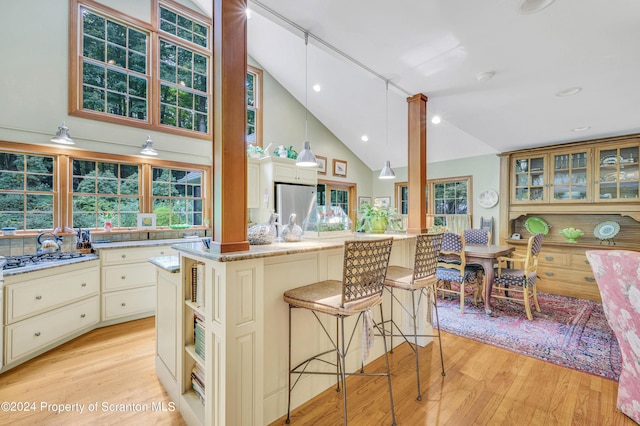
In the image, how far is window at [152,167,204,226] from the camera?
4.12 meters

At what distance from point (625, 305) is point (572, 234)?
3339 mm

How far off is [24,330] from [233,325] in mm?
2270

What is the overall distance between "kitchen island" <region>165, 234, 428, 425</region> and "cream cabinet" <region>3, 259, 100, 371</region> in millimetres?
1310

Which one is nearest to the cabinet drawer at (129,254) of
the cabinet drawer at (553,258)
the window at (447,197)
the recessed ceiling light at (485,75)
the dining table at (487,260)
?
the dining table at (487,260)

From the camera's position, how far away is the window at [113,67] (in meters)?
3.59

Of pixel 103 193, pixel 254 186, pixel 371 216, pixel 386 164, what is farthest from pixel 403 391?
pixel 103 193

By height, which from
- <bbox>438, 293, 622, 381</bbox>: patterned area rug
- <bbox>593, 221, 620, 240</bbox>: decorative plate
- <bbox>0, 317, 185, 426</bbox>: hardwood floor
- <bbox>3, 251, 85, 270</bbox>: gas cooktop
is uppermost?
<bbox>593, 221, 620, 240</bbox>: decorative plate

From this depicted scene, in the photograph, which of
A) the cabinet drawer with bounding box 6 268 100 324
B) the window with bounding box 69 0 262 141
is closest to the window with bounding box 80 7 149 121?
the window with bounding box 69 0 262 141

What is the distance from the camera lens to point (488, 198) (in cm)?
516

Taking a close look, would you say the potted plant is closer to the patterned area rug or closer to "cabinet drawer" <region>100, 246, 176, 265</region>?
the patterned area rug

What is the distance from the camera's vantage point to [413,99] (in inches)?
118

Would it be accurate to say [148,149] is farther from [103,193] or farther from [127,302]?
[127,302]

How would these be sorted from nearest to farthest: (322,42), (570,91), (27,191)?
(322,42), (570,91), (27,191)

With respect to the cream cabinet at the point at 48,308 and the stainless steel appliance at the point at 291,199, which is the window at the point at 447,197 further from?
the cream cabinet at the point at 48,308
